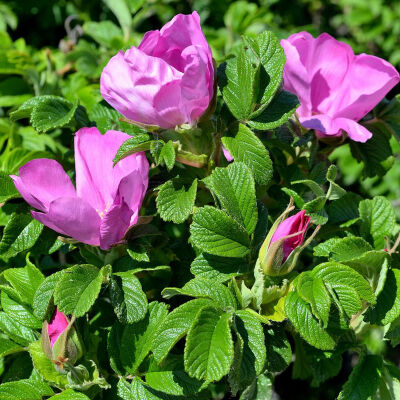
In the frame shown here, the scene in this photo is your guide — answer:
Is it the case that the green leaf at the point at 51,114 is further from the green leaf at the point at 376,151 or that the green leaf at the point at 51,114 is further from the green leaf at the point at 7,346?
the green leaf at the point at 376,151

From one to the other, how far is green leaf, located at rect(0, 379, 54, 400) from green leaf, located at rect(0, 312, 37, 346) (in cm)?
8

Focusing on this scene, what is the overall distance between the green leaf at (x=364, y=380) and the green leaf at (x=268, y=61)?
1.52 ft

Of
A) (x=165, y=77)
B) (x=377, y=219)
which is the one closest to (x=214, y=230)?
(x=165, y=77)

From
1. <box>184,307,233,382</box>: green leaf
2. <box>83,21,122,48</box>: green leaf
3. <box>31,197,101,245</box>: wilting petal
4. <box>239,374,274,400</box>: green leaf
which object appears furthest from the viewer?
<box>83,21,122,48</box>: green leaf

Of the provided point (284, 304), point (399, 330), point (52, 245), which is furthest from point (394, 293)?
point (52, 245)

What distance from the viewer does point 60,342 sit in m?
0.84

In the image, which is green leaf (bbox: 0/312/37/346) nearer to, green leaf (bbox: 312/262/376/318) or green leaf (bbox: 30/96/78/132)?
green leaf (bbox: 30/96/78/132)

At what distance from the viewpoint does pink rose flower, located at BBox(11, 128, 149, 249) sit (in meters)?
0.86

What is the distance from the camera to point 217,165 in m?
0.99

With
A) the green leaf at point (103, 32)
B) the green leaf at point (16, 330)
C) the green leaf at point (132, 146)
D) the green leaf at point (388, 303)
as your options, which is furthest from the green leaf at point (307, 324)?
the green leaf at point (103, 32)

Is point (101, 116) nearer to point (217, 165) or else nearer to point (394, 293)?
point (217, 165)

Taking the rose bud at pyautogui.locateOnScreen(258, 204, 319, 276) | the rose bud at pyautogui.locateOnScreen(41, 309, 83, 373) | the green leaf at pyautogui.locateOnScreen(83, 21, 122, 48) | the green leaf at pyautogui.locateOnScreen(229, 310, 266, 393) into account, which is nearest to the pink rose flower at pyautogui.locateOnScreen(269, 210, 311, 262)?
the rose bud at pyautogui.locateOnScreen(258, 204, 319, 276)

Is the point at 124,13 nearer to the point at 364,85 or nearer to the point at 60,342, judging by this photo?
the point at 364,85

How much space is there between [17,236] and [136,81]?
1.14 ft
